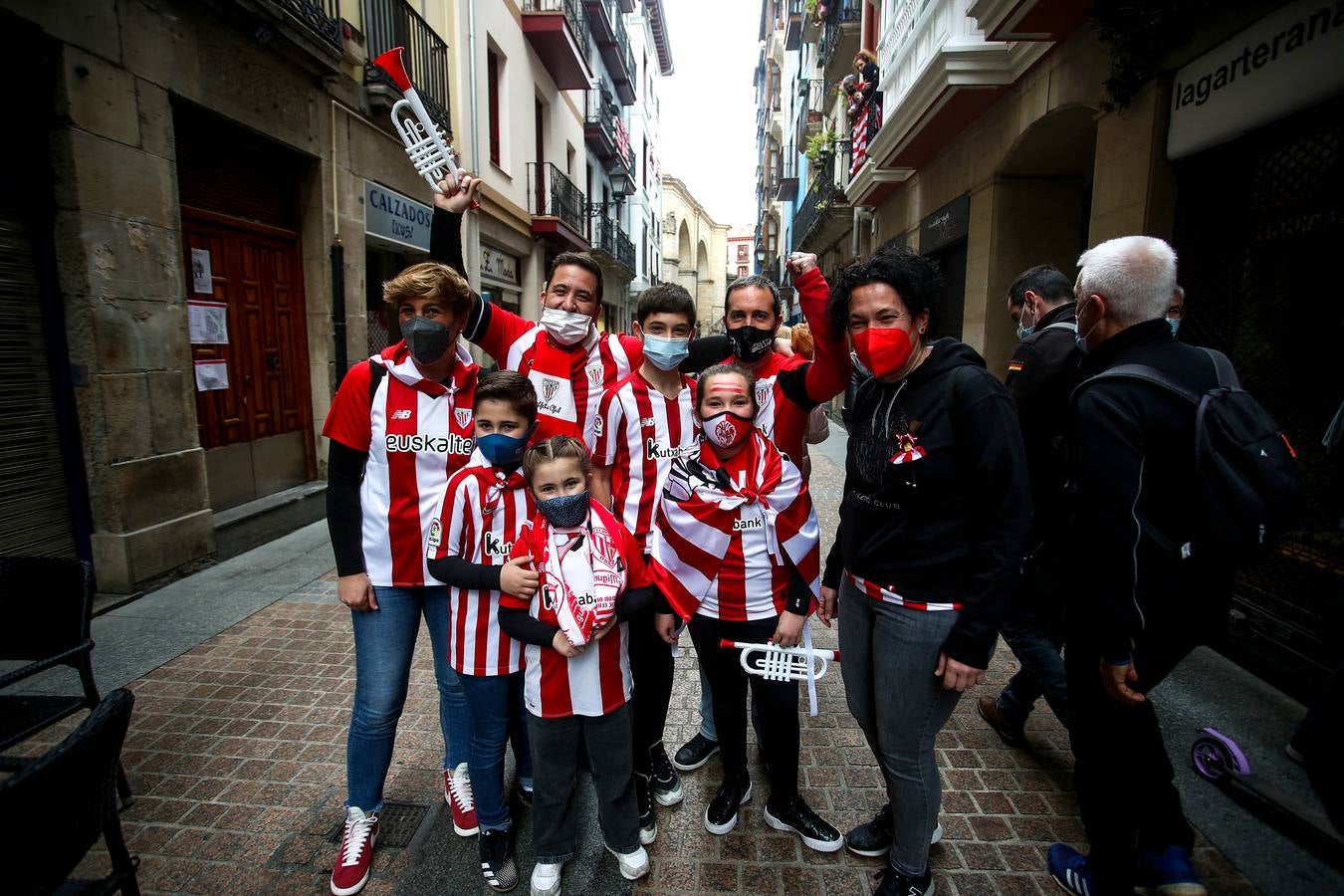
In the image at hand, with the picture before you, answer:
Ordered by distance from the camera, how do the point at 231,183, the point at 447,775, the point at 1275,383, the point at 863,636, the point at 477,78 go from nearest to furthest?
the point at 863,636 < the point at 447,775 < the point at 1275,383 < the point at 231,183 < the point at 477,78

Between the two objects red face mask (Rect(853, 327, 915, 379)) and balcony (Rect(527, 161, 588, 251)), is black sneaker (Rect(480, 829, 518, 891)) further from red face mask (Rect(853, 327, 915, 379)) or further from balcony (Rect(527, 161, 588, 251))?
balcony (Rect(527, 161, 588, 251))

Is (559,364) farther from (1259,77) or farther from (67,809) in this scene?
(1259,77)

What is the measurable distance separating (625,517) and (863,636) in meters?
1.00

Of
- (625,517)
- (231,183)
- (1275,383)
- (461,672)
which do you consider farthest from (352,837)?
(231,183)

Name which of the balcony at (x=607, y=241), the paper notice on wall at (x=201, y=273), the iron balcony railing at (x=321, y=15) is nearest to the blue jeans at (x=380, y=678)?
the paper notice on wall at (x=201, y=273)

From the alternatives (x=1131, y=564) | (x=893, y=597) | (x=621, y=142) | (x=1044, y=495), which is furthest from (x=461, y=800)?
(x=621, y=142)

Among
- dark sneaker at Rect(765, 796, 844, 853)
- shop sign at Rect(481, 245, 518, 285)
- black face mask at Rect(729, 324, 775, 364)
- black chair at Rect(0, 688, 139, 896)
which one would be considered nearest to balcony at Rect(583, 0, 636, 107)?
shop sign at Rect(481, 245, 518, 285)

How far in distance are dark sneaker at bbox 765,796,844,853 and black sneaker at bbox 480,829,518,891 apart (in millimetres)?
985

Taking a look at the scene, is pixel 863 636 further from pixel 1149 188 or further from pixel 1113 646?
pixel 1149 188

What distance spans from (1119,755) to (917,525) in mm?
980

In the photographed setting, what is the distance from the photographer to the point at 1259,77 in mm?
3803

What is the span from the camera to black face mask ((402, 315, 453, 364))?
240 centimetres

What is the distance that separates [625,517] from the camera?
9.09 feet

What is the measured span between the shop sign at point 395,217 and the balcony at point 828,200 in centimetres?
926
